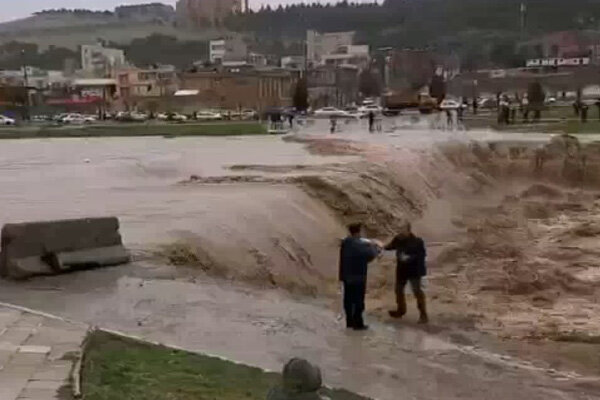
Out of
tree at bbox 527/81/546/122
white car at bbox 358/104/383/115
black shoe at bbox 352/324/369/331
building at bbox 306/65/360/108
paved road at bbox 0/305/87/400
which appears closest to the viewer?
paved road at bbox 0/305/87/400

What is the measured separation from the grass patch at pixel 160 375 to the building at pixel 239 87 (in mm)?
112673

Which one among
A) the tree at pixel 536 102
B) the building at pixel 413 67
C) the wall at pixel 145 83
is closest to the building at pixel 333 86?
the building at pixel 413 67

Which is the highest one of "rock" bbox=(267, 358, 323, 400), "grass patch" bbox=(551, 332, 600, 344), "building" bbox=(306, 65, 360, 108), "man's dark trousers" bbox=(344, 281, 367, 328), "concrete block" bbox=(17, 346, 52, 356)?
"rock" bbox=(267, 358, 323, 400)

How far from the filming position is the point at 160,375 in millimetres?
10266

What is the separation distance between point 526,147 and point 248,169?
1836 cm

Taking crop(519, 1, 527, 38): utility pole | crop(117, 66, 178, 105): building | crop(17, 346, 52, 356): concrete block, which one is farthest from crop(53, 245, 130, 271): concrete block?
crop(519, 1, 527, 38): utility pole

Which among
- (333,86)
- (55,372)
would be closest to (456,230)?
(55,372)

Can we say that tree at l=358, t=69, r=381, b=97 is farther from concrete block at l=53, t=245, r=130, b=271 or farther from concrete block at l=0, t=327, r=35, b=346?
concrete block at l=0, t=327, r=35, b=346

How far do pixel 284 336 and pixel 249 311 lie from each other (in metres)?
1.35

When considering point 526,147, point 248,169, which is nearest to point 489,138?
point 526,147

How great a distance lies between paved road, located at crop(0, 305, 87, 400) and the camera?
30.0 feet

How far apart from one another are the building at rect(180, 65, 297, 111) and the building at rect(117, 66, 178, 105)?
8.74 feet

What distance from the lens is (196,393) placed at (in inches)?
385

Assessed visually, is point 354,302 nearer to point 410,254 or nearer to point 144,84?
point 410,254
